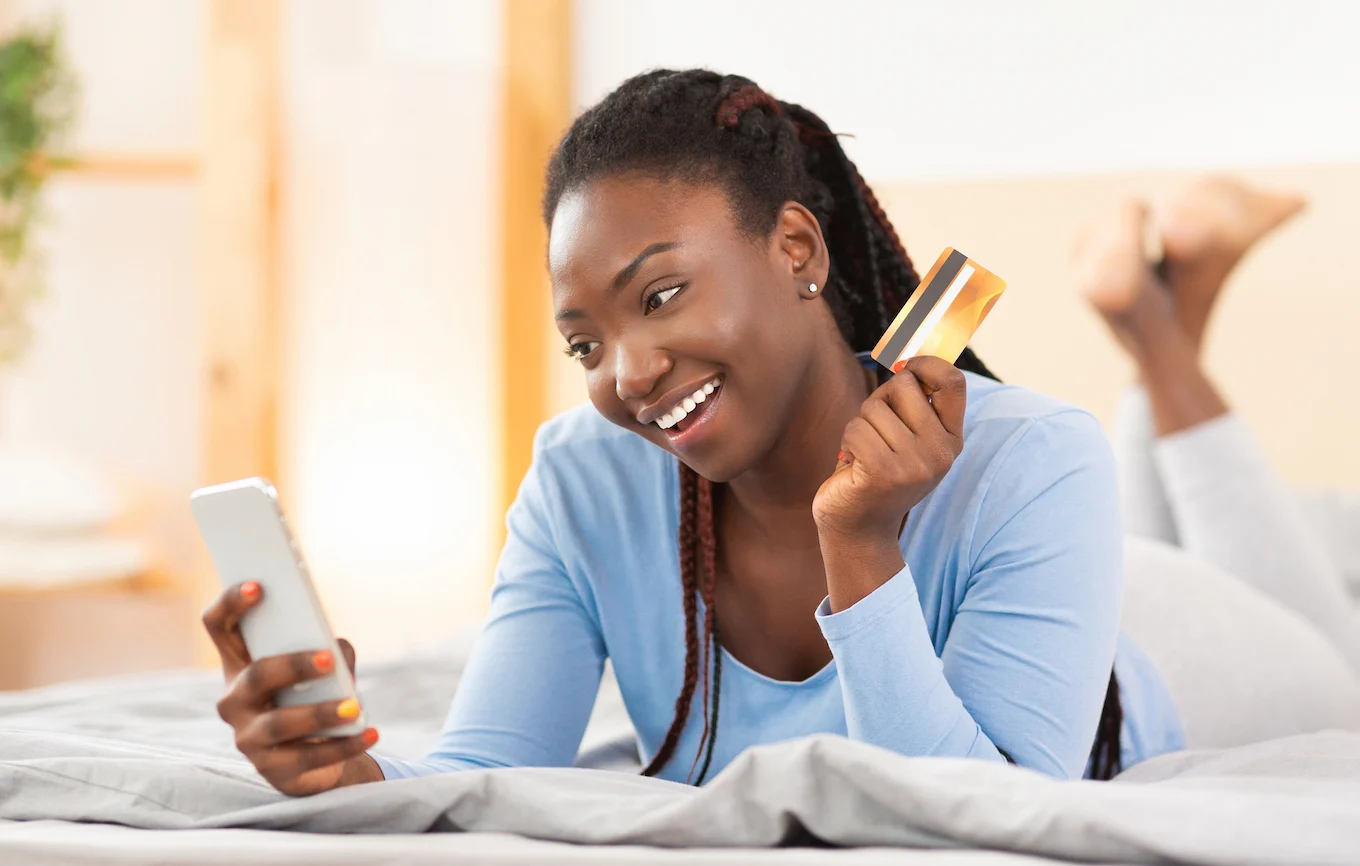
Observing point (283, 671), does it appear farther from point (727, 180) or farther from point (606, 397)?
point (727, 180)

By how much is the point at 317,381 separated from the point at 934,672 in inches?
86.7

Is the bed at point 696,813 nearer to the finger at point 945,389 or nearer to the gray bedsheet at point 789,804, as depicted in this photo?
the gray bedsheet at point 789,804

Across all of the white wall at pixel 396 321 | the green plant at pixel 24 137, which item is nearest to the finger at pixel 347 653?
the white wall at pixel 396 321

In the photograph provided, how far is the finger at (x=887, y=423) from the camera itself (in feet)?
2.86

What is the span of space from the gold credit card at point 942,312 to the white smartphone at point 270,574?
0.42 meters

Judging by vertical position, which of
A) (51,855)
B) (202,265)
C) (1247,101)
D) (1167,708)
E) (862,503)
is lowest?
(1167,708)

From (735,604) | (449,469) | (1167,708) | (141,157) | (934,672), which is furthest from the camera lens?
(141,157)

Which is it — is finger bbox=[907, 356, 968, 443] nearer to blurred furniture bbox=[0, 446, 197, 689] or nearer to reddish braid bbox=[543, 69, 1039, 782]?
reddish braid bbox=[543, 69, 1039, 782]

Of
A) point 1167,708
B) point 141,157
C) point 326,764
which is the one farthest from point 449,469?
point 326,764

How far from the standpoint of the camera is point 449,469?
2.74m

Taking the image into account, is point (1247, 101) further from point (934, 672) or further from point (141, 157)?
point (141, 157)

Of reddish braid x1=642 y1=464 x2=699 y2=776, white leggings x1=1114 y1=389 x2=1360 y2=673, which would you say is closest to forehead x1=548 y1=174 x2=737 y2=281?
reddish braid x1=642 y1=464 x2=699 y2=776

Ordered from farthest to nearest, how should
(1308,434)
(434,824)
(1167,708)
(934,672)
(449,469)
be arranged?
(449,469) < (1308,434) < (1167,708) < (934,672) < (434,824)

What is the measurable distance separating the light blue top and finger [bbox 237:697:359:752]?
16 cm
